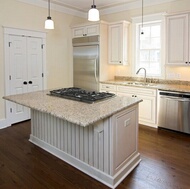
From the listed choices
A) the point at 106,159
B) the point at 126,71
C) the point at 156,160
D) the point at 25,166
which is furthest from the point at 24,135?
the point at 126,71

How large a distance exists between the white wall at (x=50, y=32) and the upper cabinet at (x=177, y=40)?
2.73 metres

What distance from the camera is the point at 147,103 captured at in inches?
167

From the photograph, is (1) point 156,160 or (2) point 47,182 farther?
(1) point 156,160

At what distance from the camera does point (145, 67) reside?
4.93 m

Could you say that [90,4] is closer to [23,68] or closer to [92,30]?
[92,30]

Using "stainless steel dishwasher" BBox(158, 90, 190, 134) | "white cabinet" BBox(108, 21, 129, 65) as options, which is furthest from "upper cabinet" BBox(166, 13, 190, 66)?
"white cabinet" BBox(108, 21, 129, 65)

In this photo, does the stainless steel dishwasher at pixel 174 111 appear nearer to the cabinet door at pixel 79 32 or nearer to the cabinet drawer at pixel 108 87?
the cabinet drawer at pixel 108 87

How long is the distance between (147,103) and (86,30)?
8.13 feet

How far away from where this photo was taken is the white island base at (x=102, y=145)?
2211mm

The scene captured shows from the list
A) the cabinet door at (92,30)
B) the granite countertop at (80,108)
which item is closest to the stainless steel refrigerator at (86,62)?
the cabinet door at (92,30)

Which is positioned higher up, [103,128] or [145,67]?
[145,67]

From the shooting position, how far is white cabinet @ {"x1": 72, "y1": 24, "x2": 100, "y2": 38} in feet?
15.9

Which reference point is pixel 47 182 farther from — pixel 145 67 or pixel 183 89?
pixel 145 67

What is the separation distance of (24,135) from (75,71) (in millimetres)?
2405
